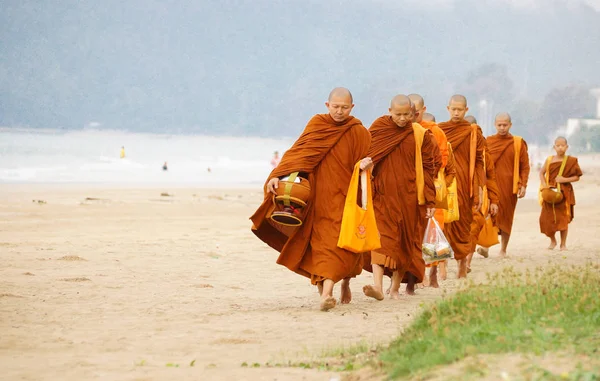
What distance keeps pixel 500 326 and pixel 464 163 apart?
5.36m

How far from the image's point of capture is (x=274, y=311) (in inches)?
319

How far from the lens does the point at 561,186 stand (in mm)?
14242

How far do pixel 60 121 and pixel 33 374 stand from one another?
157763 millimetres

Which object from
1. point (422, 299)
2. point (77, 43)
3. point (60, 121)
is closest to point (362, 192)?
point (422, 299)

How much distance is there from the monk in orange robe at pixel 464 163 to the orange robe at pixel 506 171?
2.32 m

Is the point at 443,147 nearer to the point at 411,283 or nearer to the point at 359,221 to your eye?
the point at 411,283

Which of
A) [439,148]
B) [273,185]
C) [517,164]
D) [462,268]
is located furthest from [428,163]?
[517,164]

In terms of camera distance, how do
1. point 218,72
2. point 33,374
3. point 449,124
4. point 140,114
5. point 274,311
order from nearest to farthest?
point 33,374 < point 274,311 < point 449,124 < point 140,114 < point 218,72

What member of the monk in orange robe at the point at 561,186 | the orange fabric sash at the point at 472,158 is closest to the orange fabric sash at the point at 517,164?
the monk in orange robe at the point at 561,186

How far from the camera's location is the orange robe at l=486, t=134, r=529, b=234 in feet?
42.4

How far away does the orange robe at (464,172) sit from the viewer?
10.5 m

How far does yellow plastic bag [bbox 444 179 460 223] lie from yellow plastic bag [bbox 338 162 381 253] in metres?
2.06

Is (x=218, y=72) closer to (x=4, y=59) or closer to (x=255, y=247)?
(x=4, y=59)

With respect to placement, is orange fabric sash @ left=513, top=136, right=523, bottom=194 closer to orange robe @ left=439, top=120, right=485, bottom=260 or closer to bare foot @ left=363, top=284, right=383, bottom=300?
orange robe @ left=439, top=120, right=485, bottom=260
